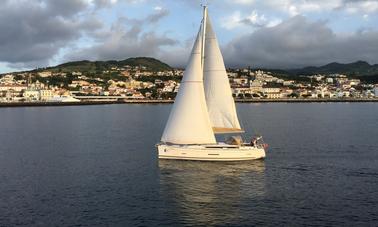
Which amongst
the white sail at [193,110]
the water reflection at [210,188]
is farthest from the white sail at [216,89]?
the water reflection at [210,188]

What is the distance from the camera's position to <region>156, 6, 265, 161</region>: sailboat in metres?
30.5

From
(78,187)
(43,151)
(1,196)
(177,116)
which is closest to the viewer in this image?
(1,196)

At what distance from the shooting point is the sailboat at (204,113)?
30.5 meters

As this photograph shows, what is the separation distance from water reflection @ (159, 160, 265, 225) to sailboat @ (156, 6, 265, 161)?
736mm

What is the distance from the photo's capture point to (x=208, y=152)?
3077 centimetres

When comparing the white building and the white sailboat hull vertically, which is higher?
the white building

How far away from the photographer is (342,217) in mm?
19422

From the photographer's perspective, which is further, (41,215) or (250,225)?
(41,215)

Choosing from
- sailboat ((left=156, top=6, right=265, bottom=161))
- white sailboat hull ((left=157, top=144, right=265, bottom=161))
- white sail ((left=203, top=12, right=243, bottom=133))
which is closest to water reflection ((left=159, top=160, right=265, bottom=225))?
white sailboat hull ((left=157, top=144, right=265, bottom=161))

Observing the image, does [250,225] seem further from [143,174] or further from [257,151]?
[257,151]

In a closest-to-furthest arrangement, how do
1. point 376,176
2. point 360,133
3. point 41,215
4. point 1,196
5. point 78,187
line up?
point 41,215 → point 1,196 → point 78,187 → point 376,176 → point 360,133

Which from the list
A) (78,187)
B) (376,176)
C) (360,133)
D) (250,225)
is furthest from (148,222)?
(360,133)

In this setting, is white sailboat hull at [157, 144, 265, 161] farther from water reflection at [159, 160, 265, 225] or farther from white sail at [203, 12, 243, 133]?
white sail at [203, 12, 243, 133]

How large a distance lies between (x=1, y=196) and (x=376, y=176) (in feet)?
68.0
